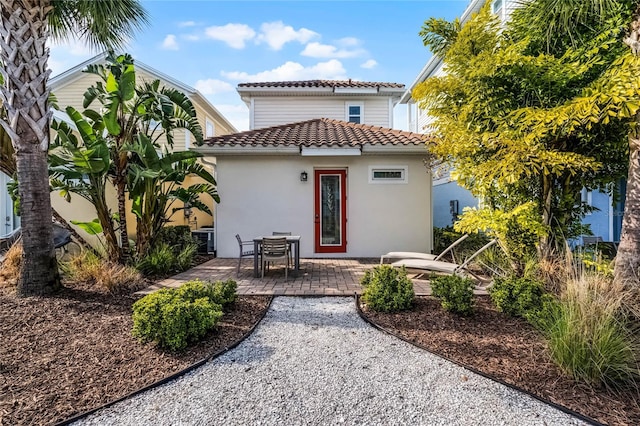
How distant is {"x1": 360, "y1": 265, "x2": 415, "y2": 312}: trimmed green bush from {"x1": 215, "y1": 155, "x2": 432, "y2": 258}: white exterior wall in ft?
15.7

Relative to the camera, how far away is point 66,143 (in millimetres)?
6906

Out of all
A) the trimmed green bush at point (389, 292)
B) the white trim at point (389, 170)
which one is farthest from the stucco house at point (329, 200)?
the trimmed green bush at point (389, 292)

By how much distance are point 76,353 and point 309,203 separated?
23.3 feet

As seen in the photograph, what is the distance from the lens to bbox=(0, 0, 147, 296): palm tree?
5703mm

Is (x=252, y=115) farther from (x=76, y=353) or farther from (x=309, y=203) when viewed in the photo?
(x=76, y=353)

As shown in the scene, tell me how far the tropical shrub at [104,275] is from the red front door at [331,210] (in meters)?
5.22

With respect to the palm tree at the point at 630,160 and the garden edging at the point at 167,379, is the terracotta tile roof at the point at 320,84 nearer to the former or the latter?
the palm tree at the point at 630,160

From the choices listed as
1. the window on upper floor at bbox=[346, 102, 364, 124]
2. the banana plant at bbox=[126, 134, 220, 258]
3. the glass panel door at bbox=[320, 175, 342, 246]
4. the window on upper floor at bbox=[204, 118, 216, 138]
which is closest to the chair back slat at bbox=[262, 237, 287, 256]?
the banana plant at bbox=[126, 134, 220, 258]

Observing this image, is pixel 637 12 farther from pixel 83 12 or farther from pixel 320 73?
pixel 320 73

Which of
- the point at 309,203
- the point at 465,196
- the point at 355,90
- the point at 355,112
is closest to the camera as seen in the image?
the point at 309,203

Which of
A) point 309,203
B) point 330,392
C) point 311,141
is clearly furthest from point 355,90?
point 330,392

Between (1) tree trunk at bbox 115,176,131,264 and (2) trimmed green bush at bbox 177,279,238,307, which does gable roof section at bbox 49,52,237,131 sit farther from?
(2) trimmed green bush at bbox 177,279,238,307

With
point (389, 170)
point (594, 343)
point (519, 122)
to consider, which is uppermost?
point (519, 122)

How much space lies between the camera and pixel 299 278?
7.48m
